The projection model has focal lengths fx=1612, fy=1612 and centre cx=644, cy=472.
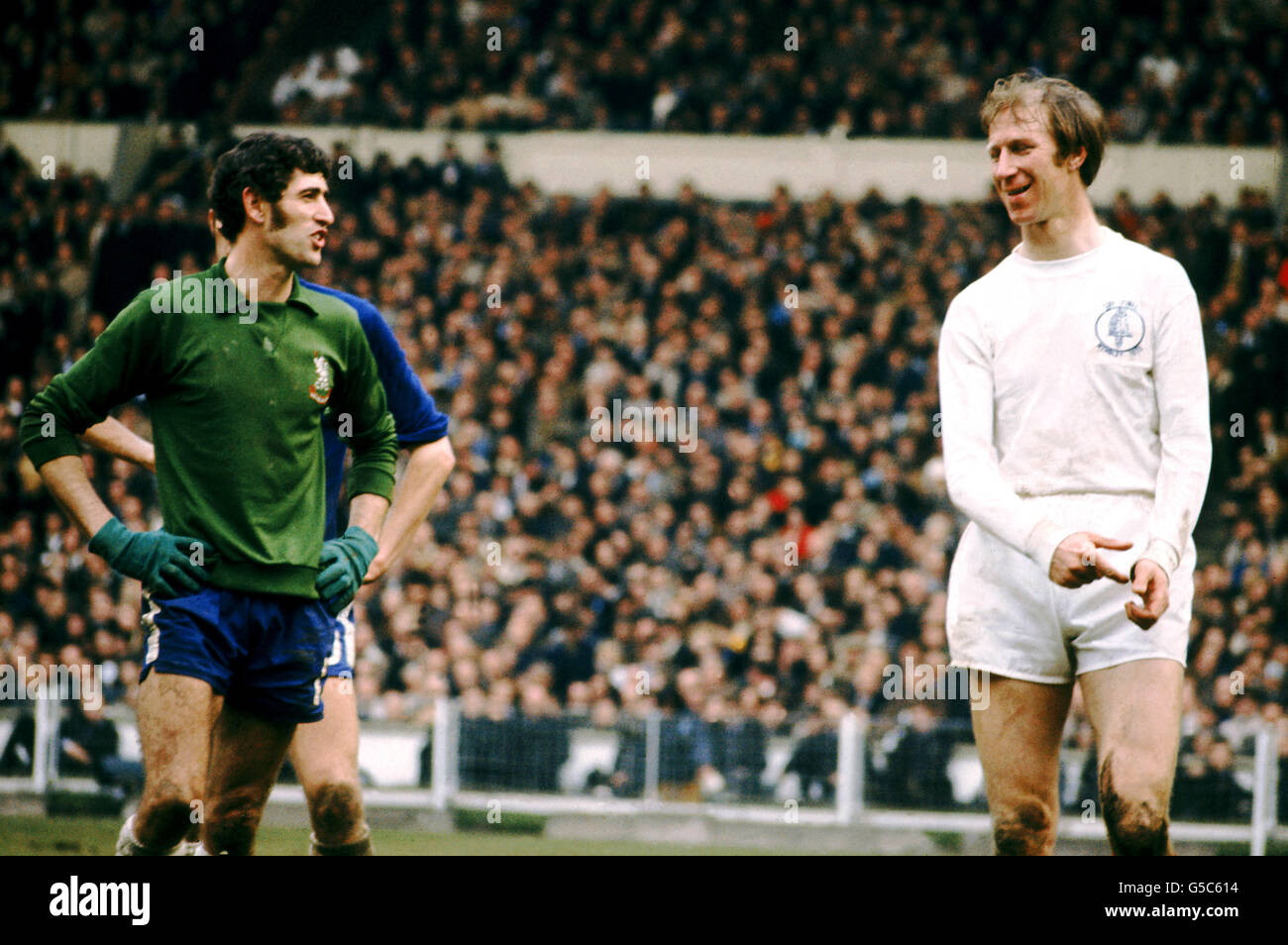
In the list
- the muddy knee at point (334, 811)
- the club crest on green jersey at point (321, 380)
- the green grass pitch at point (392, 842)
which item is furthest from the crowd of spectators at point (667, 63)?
the club crest on green jersey at point (321, 380)

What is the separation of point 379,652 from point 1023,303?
9.76 meters

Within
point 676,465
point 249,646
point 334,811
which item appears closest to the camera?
point 249,646

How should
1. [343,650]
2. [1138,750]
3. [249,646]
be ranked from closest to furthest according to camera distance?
1. [1138,750]
2. [249,646]
3. [343,650]

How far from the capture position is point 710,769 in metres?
11.9

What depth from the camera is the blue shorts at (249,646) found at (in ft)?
14.0

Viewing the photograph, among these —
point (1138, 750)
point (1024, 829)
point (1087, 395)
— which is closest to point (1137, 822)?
point (1138, 750)

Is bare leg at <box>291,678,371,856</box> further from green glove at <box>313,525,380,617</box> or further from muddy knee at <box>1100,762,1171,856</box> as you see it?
muddy knee at <box>1100,762,1171,856</box>

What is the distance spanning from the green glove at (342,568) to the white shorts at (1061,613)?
1711 mm

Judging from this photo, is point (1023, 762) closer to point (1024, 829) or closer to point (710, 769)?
point (1024, 829)

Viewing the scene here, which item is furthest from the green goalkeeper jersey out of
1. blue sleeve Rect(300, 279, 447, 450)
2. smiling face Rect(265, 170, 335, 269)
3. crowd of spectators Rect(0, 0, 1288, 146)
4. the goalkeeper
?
crowd of spectators Rect(0, 0, 1288, 146)

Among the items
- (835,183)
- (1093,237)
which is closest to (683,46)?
A: (835,183)

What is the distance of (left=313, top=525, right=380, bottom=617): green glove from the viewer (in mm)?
4551

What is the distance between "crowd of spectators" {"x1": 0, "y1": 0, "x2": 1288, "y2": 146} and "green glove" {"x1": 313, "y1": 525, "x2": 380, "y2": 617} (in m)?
15.1

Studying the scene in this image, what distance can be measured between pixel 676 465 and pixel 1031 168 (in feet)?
35.4
